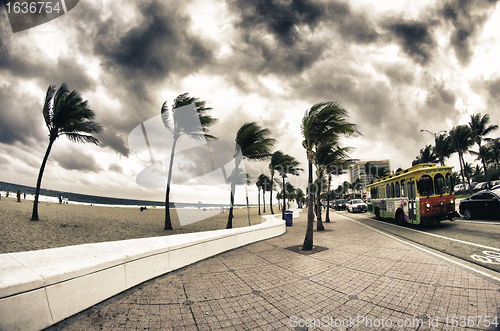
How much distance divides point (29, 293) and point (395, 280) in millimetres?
5940

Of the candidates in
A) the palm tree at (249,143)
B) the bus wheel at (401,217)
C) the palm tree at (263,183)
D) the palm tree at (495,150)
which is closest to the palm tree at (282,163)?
the palm tree at (249,143)

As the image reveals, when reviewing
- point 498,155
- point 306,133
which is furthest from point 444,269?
point 498,155

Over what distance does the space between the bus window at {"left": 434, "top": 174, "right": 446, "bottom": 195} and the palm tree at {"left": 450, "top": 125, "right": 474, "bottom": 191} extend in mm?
38537

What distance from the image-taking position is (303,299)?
3469mm

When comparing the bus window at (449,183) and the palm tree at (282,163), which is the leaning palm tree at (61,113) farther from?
the bus window at (449,183)

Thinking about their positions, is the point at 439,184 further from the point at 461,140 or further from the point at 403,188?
the point at 461,140

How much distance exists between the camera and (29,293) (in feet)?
7.80

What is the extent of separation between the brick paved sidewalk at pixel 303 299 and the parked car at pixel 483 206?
34.8 ft

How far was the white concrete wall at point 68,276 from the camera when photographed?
231cm

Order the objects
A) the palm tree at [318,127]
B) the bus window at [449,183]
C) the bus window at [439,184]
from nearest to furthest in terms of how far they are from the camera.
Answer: the palm tree at [318,127] → the bus window at [439,184] → the bus window at [449,183]

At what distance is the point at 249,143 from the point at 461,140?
152ft

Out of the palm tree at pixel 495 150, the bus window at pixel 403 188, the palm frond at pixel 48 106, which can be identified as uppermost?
the palm tree at pixel 495 150

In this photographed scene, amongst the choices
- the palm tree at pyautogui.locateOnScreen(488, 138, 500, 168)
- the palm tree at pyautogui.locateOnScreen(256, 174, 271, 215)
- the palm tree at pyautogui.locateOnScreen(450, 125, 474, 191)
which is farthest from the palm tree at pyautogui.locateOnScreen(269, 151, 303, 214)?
the palm tree at pyautogui.locateOnScreen(488, 138, 500, 168)

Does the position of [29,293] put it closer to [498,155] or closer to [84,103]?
[84,103]
